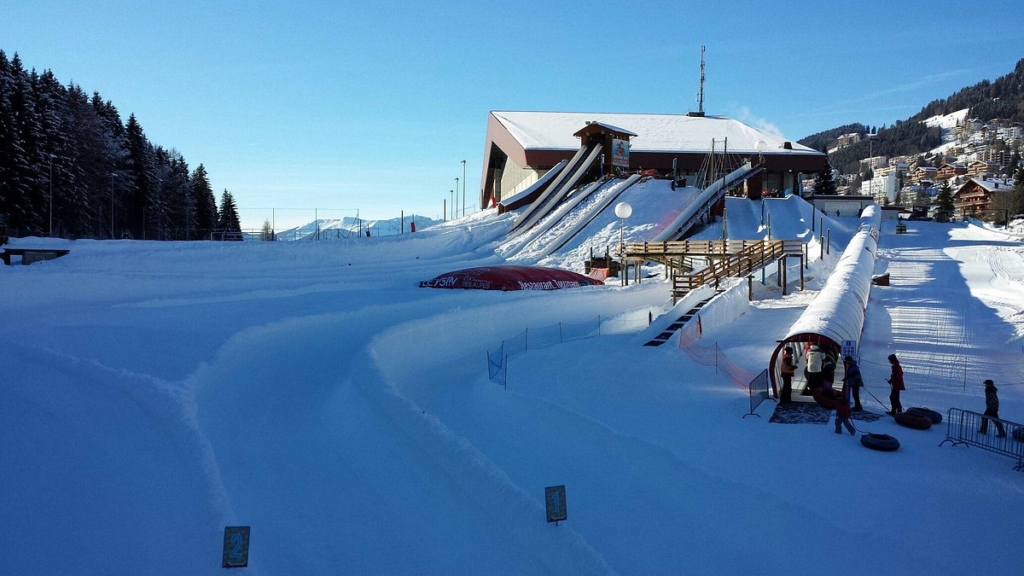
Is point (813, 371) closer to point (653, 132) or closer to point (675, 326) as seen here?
point (675, 326)

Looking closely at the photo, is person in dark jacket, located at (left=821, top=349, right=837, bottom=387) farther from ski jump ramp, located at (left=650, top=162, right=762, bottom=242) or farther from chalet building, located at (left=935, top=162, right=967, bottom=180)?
chalet building, located at (left=935, top=162, right=967, bottom=180)

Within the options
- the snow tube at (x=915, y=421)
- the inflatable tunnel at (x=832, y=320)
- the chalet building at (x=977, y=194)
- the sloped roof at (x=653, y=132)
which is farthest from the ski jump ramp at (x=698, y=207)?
the chalet building at (x=977, y=194)

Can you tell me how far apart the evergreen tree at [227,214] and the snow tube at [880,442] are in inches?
2331

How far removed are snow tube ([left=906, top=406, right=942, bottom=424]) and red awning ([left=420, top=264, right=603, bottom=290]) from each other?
42.2 feet

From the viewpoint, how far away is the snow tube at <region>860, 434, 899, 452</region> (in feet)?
26.4

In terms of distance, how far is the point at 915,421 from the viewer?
898 cm

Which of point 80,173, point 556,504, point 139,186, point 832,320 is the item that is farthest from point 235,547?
point 139,186

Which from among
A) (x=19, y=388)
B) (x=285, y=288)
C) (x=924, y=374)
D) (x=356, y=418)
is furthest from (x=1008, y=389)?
(x=285, y=288)

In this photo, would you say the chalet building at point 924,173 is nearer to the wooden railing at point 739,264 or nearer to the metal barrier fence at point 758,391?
the wooden railing at point 739,264

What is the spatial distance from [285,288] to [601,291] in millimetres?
9772

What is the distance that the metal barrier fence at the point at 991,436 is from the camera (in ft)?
25.3

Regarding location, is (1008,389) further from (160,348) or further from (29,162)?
(29,162)

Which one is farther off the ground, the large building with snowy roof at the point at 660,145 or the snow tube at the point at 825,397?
the large building with snowy roof at the point at 660,145

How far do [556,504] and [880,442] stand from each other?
15.4 feet
